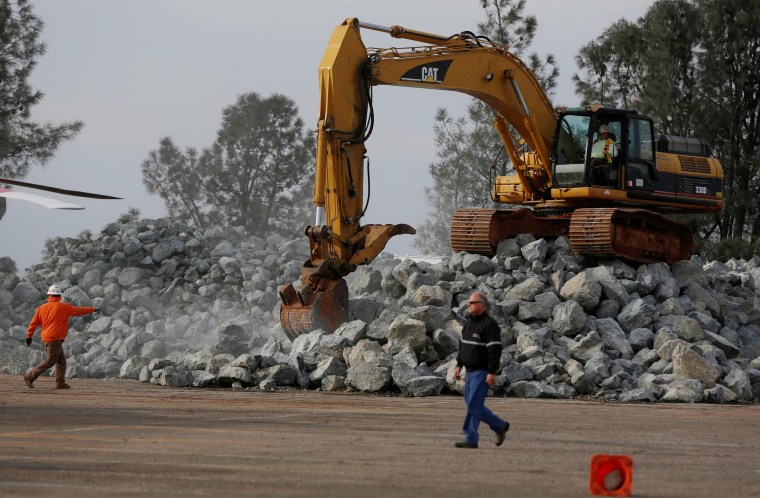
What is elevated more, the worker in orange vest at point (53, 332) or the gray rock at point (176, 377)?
the worker in orange vest at point (53, 332)

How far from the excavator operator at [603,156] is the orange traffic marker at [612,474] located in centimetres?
1509

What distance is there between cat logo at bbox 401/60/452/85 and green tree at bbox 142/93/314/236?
26.6 m

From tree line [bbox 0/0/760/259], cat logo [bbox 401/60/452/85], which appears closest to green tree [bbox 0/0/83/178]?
tree line [bbox 0/0/760/259]

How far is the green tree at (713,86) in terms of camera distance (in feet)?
138

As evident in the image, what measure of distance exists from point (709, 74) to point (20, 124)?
2285 cm

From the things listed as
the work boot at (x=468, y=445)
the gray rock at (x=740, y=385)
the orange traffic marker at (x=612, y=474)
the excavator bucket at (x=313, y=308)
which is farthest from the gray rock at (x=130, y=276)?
the orange traffic marker at (x=612, y=474)

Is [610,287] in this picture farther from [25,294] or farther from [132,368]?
[25,294]

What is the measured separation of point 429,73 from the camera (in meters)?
22.2

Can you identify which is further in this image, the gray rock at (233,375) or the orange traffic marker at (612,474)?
the gray rock at (233,375)

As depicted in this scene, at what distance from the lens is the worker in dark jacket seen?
1132 centimetres

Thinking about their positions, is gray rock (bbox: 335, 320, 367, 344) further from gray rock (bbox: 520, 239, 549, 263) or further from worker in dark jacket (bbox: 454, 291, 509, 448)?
worker in dark jacket (bbox: 454, 291, 509, 448)

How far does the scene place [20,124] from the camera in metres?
38.4

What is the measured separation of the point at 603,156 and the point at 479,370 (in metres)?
12.6

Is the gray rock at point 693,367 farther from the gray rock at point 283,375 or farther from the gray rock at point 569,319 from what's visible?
the gray rock at point 283,375
